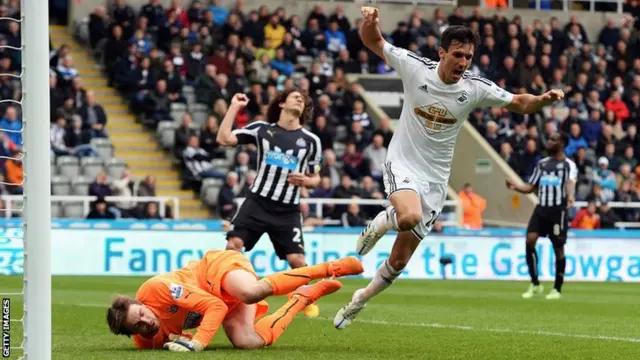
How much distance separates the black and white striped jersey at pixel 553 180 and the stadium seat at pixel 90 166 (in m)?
9.02

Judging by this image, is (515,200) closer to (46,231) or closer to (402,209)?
(402,209)

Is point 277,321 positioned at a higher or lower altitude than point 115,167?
lower

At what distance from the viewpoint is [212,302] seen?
841 centimetres

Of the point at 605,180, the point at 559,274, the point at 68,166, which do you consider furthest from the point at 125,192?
the point at 605,180

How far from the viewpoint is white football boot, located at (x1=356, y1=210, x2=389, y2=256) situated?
31.3 ft

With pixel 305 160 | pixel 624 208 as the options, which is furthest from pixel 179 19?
pixel 305 160

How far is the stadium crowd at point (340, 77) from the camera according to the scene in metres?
25.3

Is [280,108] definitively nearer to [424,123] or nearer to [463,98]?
[424,123]

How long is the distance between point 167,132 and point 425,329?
15242 millimetres

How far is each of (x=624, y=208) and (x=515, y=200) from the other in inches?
90.2

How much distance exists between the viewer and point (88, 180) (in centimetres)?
2300

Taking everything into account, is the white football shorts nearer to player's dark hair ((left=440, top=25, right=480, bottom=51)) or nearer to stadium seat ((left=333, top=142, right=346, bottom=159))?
player's dark hair ((left=440, top=25, right=480, bottom=51))

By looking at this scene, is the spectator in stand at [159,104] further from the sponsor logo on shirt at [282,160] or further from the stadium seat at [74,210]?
the sponsor logo on shirt at [282,160]

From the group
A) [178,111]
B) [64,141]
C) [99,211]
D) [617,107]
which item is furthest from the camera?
[617,107]
